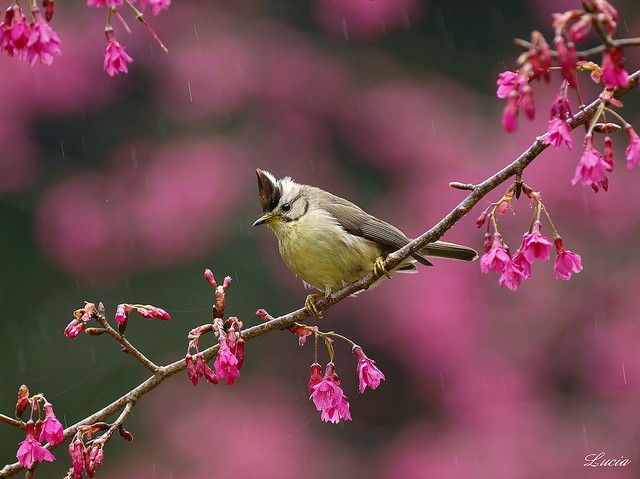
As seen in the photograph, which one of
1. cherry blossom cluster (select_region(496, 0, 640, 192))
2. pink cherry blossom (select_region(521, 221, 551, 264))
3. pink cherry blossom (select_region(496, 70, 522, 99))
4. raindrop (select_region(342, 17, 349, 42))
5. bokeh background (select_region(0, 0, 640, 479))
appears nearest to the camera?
cherry blossom cluster (select_region(496, 0, 640, 192))

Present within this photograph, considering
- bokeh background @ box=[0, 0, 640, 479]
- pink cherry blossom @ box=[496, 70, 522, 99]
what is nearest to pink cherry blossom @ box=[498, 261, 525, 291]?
pink cherry blossom @ box=[496, 70, 522, 99]

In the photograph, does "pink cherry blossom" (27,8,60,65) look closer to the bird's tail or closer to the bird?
the bird

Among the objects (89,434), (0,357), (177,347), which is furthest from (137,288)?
(89,434)

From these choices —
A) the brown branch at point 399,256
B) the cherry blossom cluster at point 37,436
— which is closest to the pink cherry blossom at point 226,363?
the brown branch at point 399,256

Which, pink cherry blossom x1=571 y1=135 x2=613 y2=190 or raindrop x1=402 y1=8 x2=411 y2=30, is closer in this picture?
pink cherry blossom x1=571 y1=135 x2=613 y2=190

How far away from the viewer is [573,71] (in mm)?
1576

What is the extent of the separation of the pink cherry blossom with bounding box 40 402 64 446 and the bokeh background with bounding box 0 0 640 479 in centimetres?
327

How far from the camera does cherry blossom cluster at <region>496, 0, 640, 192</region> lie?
1.50 metres

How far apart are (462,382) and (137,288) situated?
245cm

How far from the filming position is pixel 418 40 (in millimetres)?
7438

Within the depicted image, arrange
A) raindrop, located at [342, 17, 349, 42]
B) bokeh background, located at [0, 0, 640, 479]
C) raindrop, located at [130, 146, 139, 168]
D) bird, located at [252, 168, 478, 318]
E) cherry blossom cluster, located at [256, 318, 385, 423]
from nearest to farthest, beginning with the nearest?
cherry blossom cluster, located at [256, 318, 385, 423] → bird, located at [252, 168, 478, 318] → bokeh background, located at [0, 0, 640, 479] → raindrop, located at [130, 146, 139, 168] → raindrop, located at [342, 17, 349, 42]

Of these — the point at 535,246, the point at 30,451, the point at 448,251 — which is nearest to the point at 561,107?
the point at 535,246

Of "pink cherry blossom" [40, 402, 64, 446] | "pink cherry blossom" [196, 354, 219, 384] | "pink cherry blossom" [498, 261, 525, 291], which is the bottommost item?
"pink cherry blossom" [40, 402, 64, 446]

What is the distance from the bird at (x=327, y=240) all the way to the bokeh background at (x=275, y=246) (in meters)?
1.75
